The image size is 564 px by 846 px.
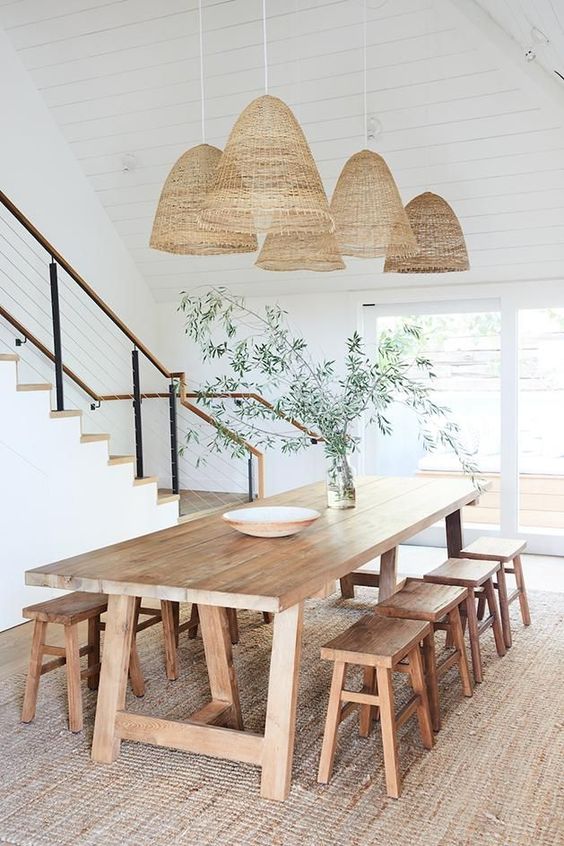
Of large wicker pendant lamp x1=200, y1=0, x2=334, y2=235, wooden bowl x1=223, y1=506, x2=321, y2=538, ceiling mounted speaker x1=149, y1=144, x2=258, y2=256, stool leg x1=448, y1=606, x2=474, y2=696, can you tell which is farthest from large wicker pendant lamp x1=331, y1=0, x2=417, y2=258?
stool leg x1=448, y1=606, x2=474, y2=696

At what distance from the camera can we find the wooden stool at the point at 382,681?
2852mm

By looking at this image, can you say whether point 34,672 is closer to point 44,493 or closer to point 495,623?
point 44,493

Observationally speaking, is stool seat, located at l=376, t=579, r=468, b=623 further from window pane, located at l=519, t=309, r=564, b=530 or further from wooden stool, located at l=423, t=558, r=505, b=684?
window pane, located at l=519, t=309, r=564, b=530

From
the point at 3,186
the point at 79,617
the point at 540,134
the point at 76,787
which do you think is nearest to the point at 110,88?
the point at 3,186

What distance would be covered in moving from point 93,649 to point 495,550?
6.71 ft

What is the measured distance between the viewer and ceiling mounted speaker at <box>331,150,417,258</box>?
3.56 metres

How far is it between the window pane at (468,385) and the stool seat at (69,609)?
12.4ft

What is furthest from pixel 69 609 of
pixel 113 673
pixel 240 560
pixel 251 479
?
pixel 251 479

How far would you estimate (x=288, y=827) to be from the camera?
103 inches

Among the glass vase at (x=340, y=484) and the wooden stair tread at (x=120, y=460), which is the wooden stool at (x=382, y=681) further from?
the wooden stair tread at (x=120, y=460)

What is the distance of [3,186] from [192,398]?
90.4 inches

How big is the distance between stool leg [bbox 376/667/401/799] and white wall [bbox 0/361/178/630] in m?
2.58

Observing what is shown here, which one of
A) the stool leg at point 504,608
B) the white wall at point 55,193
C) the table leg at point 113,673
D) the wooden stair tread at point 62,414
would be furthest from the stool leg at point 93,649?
the white wall at point 55,193

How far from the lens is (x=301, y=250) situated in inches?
150
